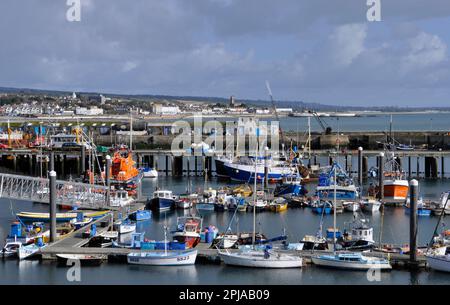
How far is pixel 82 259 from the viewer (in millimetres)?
33750

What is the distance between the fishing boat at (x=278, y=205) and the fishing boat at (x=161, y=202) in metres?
6.14

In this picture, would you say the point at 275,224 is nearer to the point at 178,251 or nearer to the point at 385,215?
the point at 385,215

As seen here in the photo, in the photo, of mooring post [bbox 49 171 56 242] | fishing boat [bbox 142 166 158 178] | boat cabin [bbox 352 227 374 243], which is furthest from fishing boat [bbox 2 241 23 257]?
fishing boat [bbox 142 166 158 178]

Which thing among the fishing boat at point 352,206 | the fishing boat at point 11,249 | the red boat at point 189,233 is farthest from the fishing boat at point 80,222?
the fishing boat at point 352,206

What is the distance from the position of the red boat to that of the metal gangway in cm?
929

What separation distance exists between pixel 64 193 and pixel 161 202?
5.99 meters

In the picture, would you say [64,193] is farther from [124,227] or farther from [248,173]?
[248,173]

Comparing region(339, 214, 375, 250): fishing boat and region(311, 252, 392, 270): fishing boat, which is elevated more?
region(339, 214, 375, 250): fishing boat

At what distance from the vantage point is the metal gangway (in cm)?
4566

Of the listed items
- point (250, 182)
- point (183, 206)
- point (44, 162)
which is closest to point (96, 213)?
point (183, 206)

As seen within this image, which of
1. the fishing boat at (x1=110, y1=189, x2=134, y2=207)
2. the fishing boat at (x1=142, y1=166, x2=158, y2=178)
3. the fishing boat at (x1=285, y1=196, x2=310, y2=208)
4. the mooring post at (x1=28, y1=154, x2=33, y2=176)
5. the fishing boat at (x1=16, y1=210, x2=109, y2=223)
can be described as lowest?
the fishing boat at (x1=16, y1=210, x2=109, y2=223)

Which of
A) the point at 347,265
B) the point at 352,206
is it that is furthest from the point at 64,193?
the point at 347,265

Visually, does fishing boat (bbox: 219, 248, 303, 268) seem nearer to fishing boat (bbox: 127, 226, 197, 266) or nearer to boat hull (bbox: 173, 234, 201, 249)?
fishing boat (bbox: 127, 226, 197, 266)

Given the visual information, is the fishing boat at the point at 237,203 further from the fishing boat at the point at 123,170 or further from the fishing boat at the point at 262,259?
the fishing boat at the point at 262,259
